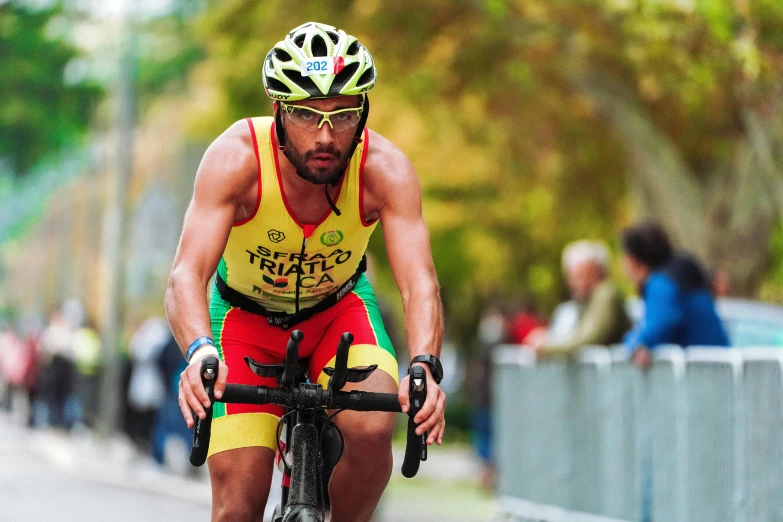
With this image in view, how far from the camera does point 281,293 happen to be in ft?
19.4

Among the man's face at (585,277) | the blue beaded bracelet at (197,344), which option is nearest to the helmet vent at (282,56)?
the blue beaded bracelet at (197,344)

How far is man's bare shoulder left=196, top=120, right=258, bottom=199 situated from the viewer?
17.9 feet

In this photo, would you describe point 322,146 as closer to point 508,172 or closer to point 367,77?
point 367,77

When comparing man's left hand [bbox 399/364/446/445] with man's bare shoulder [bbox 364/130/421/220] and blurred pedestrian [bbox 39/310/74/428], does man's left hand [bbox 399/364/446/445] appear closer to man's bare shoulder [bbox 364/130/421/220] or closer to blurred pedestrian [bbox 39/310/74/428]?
man's bare shoulder [bbox 364/130/421/220]

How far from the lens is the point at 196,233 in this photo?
5363 mm

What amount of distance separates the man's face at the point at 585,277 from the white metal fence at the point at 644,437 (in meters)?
0.53

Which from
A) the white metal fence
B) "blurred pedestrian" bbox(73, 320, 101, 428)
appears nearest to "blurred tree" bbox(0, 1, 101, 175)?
"blurred pedestrian" bbox(73, 320, 101, 428)

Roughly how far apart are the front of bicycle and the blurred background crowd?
4.57 meters

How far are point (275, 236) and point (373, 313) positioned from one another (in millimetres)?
512

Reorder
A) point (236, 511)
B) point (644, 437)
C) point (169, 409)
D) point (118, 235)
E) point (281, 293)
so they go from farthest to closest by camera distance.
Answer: point (118, 235), point (169, 409), point (644, 437), point (281, 293), point (236, 511)

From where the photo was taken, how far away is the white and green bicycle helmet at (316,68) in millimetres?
5277

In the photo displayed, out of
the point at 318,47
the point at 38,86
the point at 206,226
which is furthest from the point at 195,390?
the point at 38,86

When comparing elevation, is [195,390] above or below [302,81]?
below

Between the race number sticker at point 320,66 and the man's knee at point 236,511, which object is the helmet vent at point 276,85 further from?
the man's knee at point 236,511
